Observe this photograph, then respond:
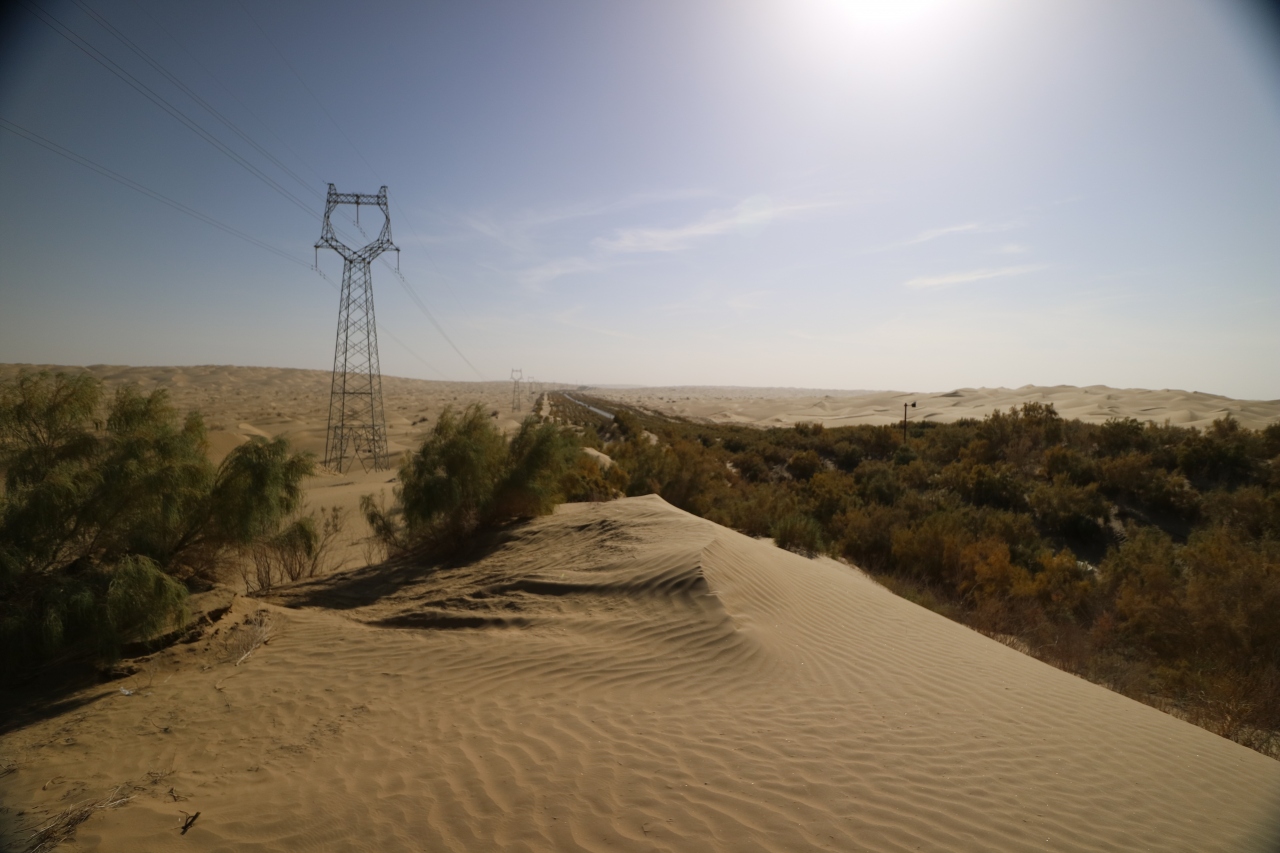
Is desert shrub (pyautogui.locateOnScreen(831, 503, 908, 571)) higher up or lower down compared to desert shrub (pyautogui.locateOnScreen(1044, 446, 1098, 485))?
lower down

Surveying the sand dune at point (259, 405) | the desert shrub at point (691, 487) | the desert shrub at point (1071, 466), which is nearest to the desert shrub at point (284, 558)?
the sand dune at point (259, 405)

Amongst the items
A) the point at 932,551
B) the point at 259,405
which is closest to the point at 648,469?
the point at 932,551

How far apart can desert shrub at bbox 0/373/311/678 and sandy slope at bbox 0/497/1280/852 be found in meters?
0.81

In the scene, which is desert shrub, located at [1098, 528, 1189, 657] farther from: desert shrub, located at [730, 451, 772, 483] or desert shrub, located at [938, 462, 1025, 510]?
desert shrub, located at [730, 451, 772, 483]

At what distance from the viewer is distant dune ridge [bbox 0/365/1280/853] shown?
364 centimetres

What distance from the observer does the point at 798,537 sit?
12.8 m

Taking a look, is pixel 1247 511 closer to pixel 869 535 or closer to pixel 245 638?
pixel 869 535

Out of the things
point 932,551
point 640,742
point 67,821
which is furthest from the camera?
point 932,551

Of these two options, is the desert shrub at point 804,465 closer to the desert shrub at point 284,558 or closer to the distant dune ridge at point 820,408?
the distant dune ridge at point 820,408

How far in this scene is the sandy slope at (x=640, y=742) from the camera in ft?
11.9

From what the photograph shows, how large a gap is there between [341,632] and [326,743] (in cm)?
323

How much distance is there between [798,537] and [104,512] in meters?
11.6

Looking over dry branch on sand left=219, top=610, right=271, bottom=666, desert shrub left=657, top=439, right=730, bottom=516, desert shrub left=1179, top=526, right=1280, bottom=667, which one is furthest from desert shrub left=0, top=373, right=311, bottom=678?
desert shrub left=1179, top=526, right=1280, bottom=667

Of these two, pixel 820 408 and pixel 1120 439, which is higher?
pixel 820 408
